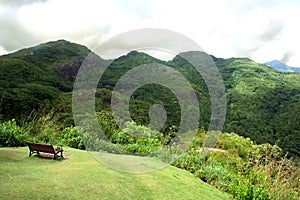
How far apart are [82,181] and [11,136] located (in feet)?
11.5

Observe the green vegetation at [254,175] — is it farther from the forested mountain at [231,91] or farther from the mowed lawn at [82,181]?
the forested mountain at [231,91]

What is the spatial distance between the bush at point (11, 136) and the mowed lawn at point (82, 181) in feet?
2.72

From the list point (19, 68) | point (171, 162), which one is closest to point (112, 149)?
point (171, 162)

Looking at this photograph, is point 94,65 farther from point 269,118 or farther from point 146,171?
point 269,118

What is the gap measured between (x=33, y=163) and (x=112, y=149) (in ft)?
9.79

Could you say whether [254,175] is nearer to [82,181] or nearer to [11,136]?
[82,181]

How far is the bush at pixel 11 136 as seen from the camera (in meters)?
7.05

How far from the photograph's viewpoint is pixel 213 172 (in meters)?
7.14

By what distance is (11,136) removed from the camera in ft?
23.6

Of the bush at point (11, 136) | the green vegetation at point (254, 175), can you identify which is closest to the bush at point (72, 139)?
the bush at point (11, 136)

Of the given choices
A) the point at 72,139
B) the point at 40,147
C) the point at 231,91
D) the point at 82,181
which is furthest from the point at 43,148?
the point at 231,91

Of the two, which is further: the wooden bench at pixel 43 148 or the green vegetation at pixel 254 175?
the wooden bench at pixel 43 148

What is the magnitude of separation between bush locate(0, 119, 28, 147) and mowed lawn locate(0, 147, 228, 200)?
0.83m

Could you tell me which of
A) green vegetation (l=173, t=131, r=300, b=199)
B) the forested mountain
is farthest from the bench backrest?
the forested mountain
